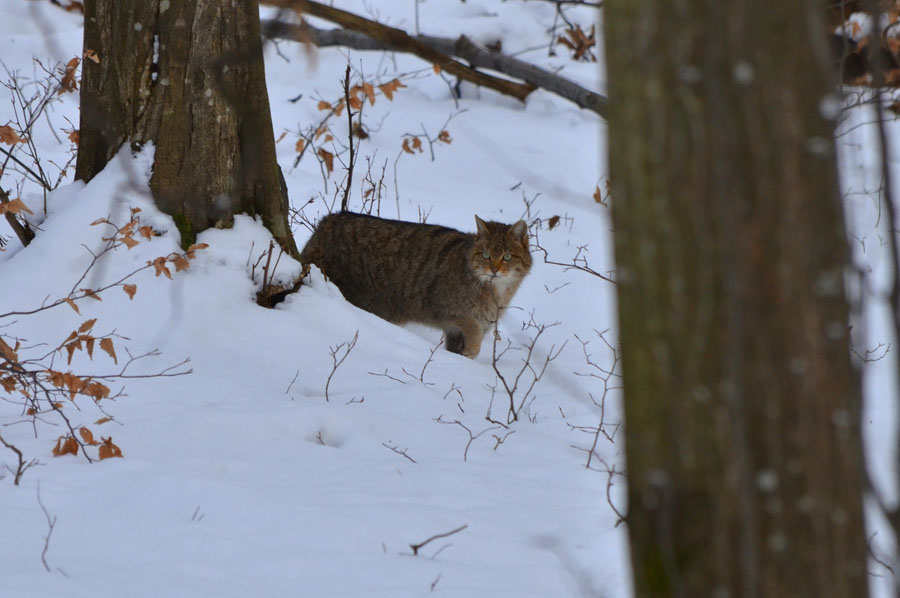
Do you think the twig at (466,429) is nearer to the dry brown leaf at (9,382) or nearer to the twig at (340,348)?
the twig at (340,348)

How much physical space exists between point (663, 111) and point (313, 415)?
10.2 feet

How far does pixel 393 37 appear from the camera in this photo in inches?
109

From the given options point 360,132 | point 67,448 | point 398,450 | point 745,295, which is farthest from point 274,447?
point 360,132

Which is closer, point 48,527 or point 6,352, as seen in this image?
point 48,527

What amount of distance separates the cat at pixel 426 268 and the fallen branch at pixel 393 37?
4.46 feet

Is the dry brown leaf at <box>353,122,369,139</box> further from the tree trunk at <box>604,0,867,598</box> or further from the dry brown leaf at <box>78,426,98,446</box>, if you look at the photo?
the tree trunk at <box>604,0,867,598</box>

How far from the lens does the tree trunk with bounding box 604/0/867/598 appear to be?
145cm

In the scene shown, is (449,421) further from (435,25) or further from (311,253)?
(435,25)

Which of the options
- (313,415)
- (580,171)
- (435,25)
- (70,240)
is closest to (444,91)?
(435,25)

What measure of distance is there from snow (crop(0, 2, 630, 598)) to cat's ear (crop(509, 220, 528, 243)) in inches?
31.2

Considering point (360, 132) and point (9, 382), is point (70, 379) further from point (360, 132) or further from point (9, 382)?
point (360, 132)

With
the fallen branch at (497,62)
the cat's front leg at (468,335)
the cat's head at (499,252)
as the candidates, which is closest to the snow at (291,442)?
the cat's front leg at (468,335)

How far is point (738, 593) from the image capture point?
5.00 ft

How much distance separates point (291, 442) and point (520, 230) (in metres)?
3.69
